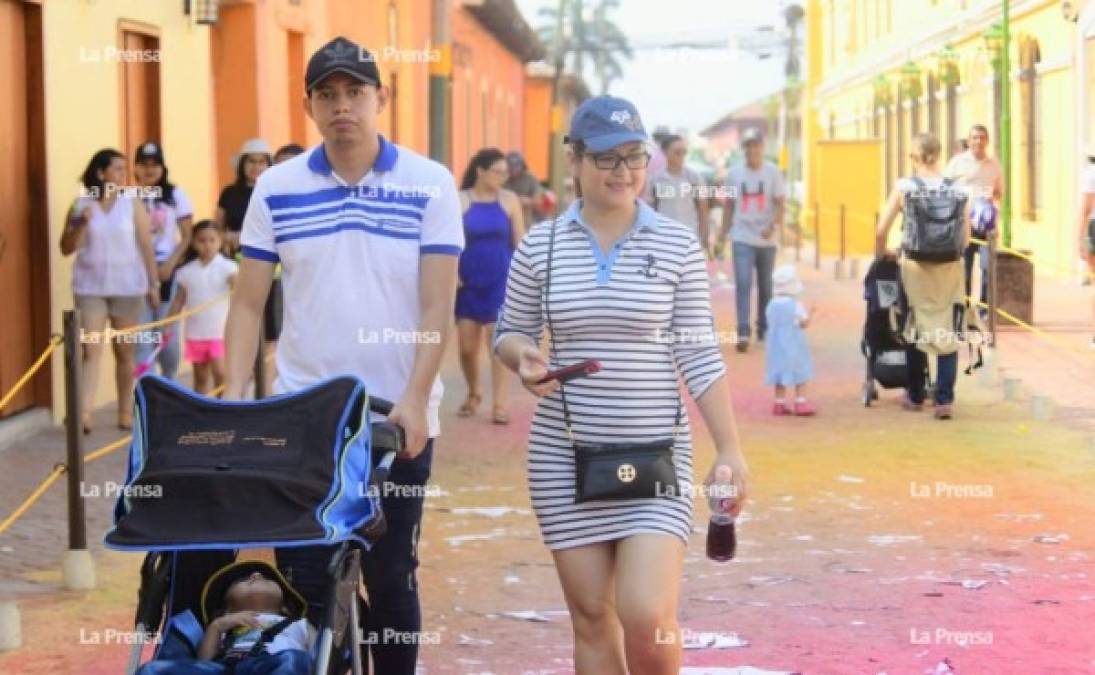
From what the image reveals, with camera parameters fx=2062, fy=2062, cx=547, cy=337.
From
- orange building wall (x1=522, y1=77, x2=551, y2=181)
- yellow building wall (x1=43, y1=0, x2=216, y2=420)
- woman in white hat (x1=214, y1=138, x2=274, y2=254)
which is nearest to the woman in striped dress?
yellow building wall (x1=43, y1=0, x2=216, y2=420)

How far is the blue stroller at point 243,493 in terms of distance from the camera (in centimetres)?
447

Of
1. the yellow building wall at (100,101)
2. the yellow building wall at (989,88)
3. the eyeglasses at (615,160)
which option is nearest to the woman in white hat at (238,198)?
the yellow building wall at (100,101)

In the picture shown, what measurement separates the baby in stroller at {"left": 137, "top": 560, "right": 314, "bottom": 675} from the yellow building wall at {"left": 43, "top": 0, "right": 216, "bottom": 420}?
8361 mm

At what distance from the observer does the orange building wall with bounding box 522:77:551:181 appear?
174 feet

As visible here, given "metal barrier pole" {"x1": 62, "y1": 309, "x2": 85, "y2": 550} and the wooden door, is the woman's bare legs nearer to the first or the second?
"metal barrier pole" {"x1": 62, "y1": 309, "x2": 85, "y2": 550}

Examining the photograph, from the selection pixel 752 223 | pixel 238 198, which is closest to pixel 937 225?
pixel 238 198

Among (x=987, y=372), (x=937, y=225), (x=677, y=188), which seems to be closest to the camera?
(x=937, y=225)

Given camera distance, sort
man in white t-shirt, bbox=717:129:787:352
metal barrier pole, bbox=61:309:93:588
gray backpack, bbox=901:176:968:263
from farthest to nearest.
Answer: man in white t-shirt, bbox=717:129:787:352 → gray backpack, bbox=901:176:968:263 → metal barrier pole, bbox=61:309:93:588

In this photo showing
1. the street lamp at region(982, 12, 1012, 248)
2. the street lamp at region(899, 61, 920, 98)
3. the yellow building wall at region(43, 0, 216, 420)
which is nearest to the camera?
the yellow building wall at region(43, 0, 216, 420)

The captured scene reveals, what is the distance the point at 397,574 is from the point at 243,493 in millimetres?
899

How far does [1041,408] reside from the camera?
12977mm

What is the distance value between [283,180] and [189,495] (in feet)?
3.51

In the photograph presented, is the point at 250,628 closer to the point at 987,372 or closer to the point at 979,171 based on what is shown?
the point at 987,372

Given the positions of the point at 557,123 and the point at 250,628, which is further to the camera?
the point at 557,123
